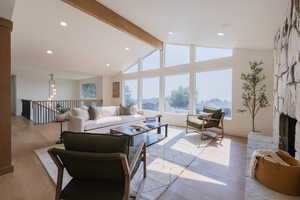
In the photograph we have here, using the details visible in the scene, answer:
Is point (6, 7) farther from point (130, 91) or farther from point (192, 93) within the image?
point (130, 91)

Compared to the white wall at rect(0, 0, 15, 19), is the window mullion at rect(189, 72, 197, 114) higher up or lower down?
lower down

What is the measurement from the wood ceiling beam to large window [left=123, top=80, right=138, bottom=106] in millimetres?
3023

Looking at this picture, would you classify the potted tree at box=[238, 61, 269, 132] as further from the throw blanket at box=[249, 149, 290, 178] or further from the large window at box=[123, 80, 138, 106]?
the large window at box=[123, 80, 138, 106]

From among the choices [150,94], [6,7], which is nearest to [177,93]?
[150,94]

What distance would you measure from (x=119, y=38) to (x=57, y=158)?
13.6 ft

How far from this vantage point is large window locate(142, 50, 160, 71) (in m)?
6.37

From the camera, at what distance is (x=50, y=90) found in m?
8.78

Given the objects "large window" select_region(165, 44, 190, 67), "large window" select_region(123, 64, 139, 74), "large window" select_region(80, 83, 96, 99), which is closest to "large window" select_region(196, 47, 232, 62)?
"large window" select_region(165, 44, 190, 67)

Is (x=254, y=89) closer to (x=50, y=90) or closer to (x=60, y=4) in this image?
(x=60, y=4)

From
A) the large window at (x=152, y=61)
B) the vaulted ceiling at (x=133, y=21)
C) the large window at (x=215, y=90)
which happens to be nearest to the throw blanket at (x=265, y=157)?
the vaulted ceiling at (x=133, y=21)

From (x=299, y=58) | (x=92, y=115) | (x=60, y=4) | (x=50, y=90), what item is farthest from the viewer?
(x=50, y=90)

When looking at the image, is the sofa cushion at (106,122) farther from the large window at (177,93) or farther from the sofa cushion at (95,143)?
the sofa cushion at (95,143)

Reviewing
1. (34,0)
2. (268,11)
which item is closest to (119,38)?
(34,0)

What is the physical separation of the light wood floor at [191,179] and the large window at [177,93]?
259 centimetres
